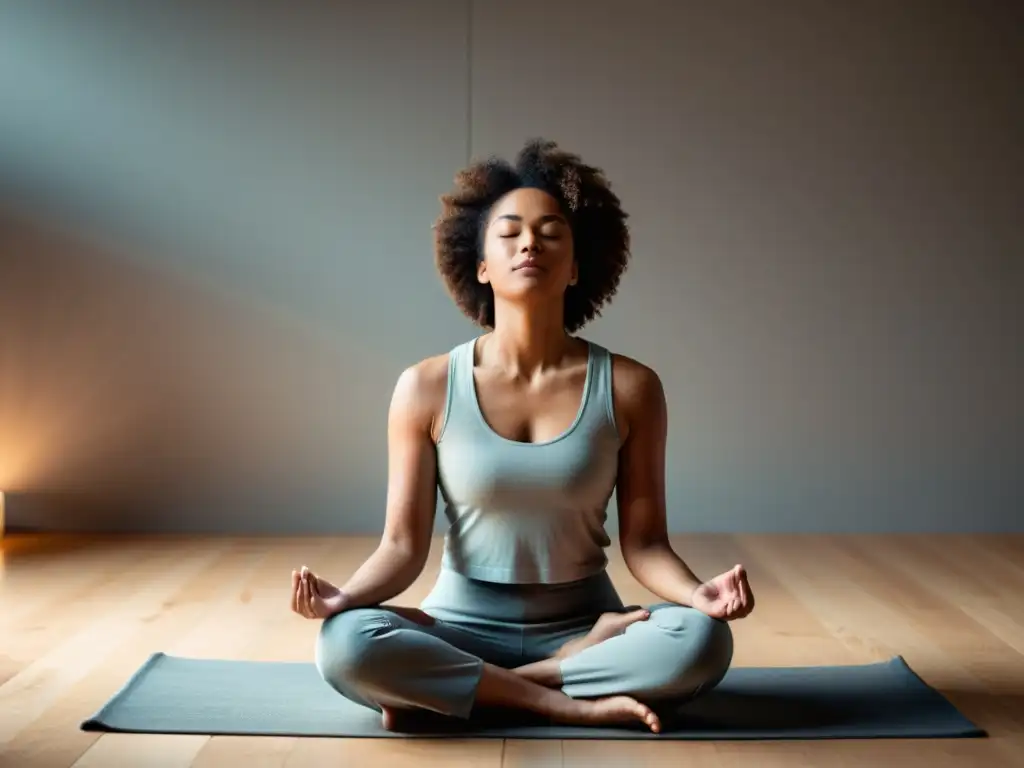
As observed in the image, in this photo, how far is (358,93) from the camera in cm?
493

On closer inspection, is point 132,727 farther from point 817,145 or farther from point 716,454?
point 817,145

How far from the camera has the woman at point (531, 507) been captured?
2.52 m

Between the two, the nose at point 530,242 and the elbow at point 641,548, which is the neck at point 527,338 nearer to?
the nose at point 530,242

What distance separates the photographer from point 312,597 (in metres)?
2.47

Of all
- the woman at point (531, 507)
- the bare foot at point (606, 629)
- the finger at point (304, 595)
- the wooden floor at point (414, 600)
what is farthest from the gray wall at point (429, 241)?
the finger at point (304, 595)

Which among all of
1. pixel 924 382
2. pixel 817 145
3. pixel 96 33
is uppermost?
pixel 96 33

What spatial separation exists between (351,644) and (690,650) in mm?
602

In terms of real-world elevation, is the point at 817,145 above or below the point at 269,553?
above

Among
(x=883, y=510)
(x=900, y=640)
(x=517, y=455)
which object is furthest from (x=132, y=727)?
(x=883, y=510)

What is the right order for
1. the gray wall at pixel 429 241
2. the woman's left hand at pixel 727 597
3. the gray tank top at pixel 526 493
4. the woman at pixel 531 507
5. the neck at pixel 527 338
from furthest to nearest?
1. the gray wall at pixel 429 241
2. the neck at pixel 527 338
3. the gray tank top at pixel 526 493
4. the woman at pixel 531 507
5. the woman's left hand at pixel 727 597

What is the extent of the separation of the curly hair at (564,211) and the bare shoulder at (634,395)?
0.17 meters

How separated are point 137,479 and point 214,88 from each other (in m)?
1.41

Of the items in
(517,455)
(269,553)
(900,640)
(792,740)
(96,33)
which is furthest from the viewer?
(96,33)

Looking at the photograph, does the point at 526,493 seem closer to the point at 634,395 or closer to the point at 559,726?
the point at 634,395
